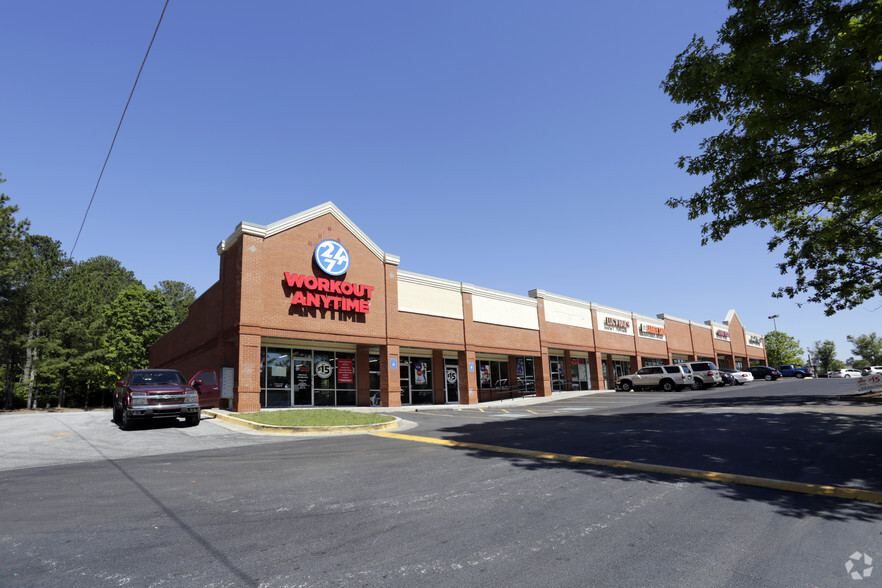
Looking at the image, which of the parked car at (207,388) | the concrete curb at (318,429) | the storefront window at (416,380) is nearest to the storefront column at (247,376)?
the parked car at (207,388)

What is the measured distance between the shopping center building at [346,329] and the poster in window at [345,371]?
0.05 meters

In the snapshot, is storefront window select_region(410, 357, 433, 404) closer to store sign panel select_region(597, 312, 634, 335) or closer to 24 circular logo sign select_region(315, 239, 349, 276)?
24 circular logo sign select_region(315, 239, 349, 276)

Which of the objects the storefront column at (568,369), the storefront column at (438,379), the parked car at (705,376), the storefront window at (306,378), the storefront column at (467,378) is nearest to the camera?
the storefront window at (306,378)

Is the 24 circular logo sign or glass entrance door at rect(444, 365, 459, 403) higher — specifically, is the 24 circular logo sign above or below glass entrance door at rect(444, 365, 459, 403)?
above

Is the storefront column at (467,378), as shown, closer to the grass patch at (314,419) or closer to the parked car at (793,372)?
the grass patch at (314,419)

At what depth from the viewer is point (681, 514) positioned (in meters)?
5.04

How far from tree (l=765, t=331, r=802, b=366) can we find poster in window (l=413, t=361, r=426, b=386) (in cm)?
8059

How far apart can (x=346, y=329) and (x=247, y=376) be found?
5222 mm

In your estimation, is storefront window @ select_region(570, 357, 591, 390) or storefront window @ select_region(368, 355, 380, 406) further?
storefront window @ select_region(570, 357, 591, 390)

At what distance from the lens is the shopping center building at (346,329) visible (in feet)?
67.0

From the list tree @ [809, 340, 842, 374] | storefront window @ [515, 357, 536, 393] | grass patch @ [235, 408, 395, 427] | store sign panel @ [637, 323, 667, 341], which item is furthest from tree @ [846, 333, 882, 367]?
grass patch @ [235, 408, 395, 427]

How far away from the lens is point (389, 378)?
79.8ft

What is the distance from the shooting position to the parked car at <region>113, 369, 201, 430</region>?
1316cm

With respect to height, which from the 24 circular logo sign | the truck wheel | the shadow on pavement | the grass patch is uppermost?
the 24 circular logo sign
